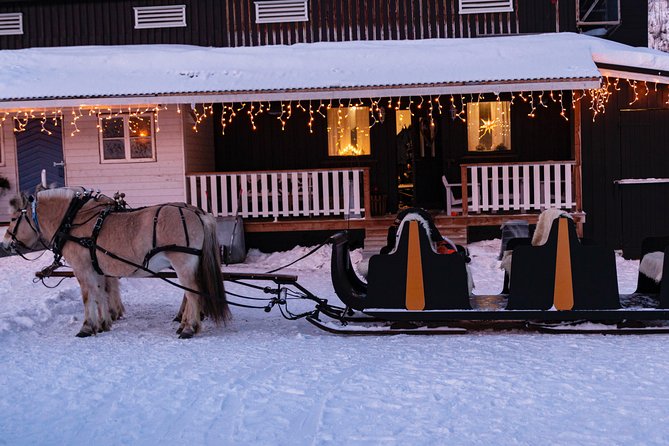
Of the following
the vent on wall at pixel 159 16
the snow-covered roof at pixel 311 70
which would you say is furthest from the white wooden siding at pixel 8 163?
the vent on wall at pixel 159 16

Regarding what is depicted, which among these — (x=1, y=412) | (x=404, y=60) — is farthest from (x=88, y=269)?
(x=404, y=60)

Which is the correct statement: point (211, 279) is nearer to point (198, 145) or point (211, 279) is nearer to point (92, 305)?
point (92, 305)

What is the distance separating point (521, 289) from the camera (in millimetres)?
7211

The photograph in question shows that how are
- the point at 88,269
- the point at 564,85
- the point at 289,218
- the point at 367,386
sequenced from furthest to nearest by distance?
the point at 289,218
the point at 564,85
the point at 88,269
the point at 367,386

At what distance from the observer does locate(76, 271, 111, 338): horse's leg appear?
7.90m

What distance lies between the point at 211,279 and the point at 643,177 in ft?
32.9

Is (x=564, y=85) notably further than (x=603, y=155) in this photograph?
No

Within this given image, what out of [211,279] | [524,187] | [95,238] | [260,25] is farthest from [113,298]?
[260,25]

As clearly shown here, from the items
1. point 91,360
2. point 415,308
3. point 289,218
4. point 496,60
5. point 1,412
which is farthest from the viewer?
point 289,218

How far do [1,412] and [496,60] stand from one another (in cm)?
1095

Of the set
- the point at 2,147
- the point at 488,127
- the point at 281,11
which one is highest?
the point at 281,11

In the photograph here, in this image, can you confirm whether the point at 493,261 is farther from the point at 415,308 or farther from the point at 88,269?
the point at 88,269

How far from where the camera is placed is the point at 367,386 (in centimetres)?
569

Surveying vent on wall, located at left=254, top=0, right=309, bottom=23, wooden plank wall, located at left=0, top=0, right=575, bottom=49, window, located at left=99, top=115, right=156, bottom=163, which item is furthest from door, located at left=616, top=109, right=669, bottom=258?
window, located at left=99, top=115, right=156, bottom=163
